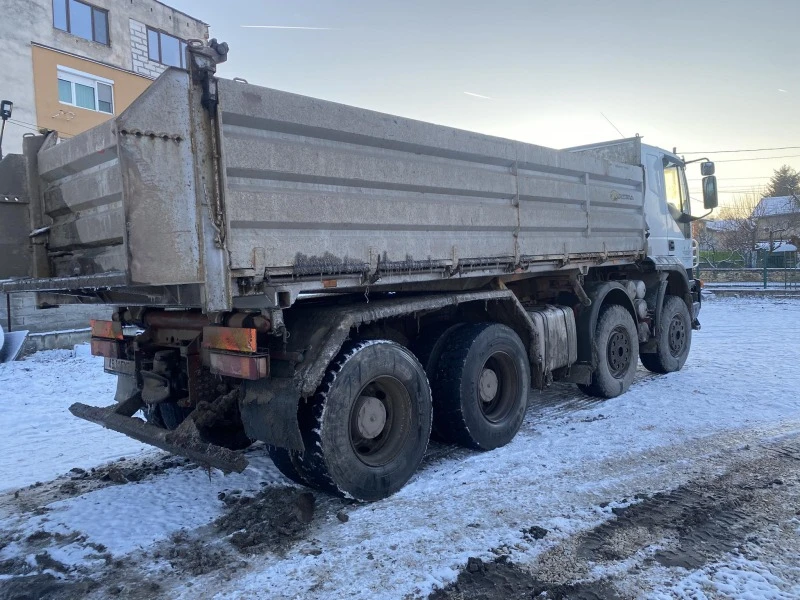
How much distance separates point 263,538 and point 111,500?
4.56ft

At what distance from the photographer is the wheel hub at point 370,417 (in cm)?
425

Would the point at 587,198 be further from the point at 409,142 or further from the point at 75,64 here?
the point at 75,64

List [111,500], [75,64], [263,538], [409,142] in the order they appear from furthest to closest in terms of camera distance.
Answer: [75,64], [409,142], [111,500], [263,538]

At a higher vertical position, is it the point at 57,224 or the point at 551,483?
the point at 57,224

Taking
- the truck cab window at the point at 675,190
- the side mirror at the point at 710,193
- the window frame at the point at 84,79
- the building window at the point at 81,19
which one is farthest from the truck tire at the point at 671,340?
the building window at the point at 81,19

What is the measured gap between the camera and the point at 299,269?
384cm

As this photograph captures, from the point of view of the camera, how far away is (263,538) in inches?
143

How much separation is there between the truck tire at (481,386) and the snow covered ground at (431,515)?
0.68ft

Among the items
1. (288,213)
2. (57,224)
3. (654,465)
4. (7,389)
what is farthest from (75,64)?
(654,465)

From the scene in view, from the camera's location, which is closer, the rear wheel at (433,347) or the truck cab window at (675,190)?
the rear wheel at (433,347)

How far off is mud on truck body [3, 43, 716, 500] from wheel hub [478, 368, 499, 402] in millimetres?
20

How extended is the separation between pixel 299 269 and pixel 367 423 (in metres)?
1.26

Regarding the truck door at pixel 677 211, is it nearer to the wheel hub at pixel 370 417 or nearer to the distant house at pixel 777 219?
the wheel hub at pixel 370 417

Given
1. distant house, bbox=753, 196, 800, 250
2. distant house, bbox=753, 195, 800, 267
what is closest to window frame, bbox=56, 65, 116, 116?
distant house, bbox=753, 195, 800, 267
